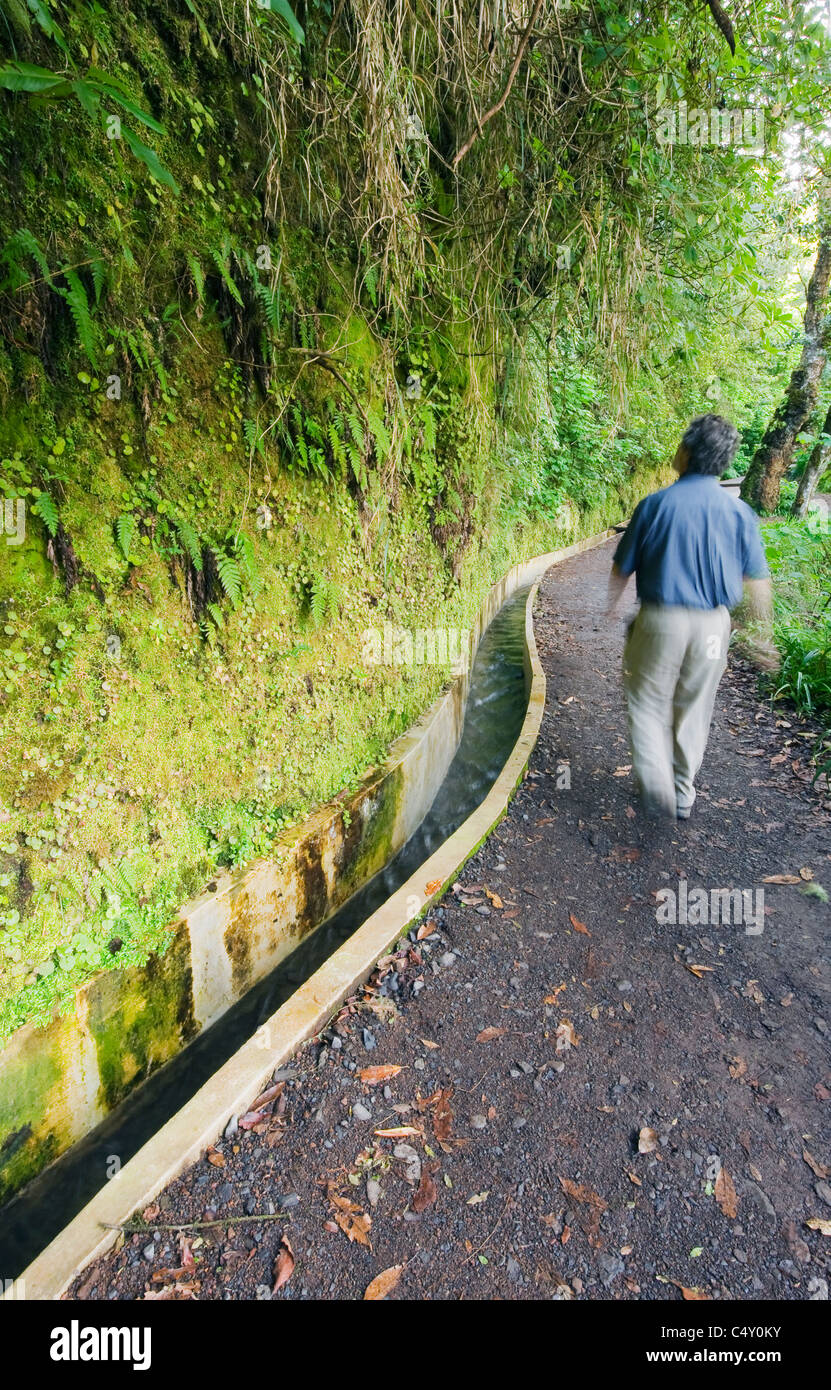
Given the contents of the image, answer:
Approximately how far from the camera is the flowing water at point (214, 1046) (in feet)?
8.78

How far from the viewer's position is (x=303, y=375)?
4.26 m

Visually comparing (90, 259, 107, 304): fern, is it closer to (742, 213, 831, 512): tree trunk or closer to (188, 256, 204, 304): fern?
(188, 256, 204, 304): fern

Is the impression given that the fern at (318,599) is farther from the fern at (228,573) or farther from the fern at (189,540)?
the fern at (189,540)

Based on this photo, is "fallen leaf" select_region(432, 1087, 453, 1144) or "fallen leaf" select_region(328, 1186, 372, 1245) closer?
"fallen leaf" select_region(328, 1186, 372, 1245)

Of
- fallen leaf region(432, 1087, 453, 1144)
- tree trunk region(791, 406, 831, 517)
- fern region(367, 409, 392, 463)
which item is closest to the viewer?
fallen leaf region(432, 1087, 453, 1144)

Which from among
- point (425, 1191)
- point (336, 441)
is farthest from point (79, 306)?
point (425, 1191)

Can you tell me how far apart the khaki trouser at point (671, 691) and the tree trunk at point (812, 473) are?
8798 millimetres

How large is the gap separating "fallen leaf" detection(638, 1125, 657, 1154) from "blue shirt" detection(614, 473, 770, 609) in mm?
2590

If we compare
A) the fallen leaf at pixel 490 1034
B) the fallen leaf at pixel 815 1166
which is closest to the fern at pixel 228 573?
the fallen leaf at pixel 490 1034

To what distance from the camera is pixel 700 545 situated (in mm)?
3502

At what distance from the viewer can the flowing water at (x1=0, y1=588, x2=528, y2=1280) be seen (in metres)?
2.68

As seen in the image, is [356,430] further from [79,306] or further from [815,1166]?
[815,1166]

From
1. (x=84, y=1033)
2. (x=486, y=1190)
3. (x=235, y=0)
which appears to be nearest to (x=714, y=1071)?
(x=486, y=1190)

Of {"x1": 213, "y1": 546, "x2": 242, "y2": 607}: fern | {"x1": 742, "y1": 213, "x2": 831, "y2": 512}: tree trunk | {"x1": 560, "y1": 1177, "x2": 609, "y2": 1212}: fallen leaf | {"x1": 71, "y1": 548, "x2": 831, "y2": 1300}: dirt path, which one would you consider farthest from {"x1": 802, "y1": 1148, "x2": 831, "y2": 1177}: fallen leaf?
{"x1": 742, "y1": 213, "x2": 831, "y2": 512}: tree trunk
